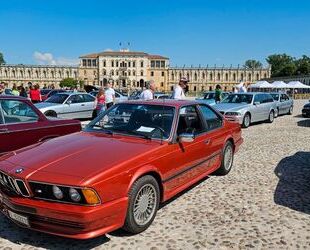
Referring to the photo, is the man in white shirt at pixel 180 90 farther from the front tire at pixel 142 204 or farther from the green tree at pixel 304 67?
the green tree at pixel 304 67

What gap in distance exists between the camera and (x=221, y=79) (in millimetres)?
156125

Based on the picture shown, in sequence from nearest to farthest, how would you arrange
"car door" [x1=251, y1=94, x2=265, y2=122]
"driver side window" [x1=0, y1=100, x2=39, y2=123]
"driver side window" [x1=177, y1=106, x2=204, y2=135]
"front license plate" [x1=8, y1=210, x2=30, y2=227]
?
"front license plate" [x1=8, y1=210, x2=30, y2=227] < "driver side window" [x1=177, y1=106, x2=204, y2=135] < "driver side window" [x1=0, y1=100, x2=39, y2=123] < "car door" [x1=251, y1=94, x2=265, y2=122]

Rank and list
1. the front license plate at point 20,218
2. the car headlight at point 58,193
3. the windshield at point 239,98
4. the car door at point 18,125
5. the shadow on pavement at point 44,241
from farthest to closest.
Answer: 1. the windshield at point 239,98
2. the car door at point 18,125
3. the shadow on pavement at point 44,241
4. the front license plate at point 20,218
5. the car headlight at point 58,193

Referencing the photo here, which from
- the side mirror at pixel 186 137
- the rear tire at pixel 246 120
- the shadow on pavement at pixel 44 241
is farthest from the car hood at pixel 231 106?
the shadow on pavement at pixel 44 241

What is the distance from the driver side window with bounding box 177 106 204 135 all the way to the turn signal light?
6.36 ft

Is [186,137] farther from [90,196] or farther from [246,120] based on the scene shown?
[246,120]

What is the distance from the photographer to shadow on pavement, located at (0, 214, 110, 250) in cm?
400

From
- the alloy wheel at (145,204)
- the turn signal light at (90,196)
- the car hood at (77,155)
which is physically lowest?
the alloy wheel at (145,204)

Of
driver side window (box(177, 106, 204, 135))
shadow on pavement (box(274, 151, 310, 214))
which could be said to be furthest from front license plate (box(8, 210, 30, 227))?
shadow on pavement (box(274, 151, 310, 214))

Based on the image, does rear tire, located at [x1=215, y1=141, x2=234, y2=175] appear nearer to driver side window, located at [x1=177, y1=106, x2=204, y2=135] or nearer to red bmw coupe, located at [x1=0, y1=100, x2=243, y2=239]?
red bmw coupe, located at [x1=0, y1=100, x2=243, y2=239]

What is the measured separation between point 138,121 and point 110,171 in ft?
5.27

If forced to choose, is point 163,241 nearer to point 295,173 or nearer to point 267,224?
point 267,224

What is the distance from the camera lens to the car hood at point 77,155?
382 cm

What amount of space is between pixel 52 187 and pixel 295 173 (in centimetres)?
532
